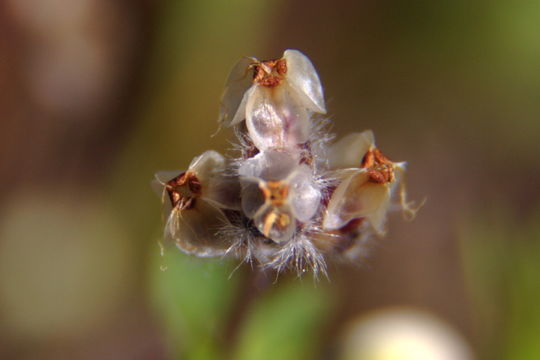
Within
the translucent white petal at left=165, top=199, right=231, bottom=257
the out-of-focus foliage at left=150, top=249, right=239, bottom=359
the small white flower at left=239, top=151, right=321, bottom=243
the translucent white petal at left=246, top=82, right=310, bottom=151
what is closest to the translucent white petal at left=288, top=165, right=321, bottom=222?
the small white flower at left=239, top=151, right=321, bottom=243

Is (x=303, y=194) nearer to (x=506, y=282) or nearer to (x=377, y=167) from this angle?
(x=377, y=167)

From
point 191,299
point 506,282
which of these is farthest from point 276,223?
point 506,282

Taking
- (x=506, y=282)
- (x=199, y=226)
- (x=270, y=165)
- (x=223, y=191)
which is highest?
(x=270, y=165)

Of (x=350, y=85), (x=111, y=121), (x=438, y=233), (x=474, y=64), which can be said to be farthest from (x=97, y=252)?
(x=474, y=64)

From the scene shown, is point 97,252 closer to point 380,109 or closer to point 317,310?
point 317,310

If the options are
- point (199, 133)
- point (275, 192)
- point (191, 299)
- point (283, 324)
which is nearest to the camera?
point (275, 192)
